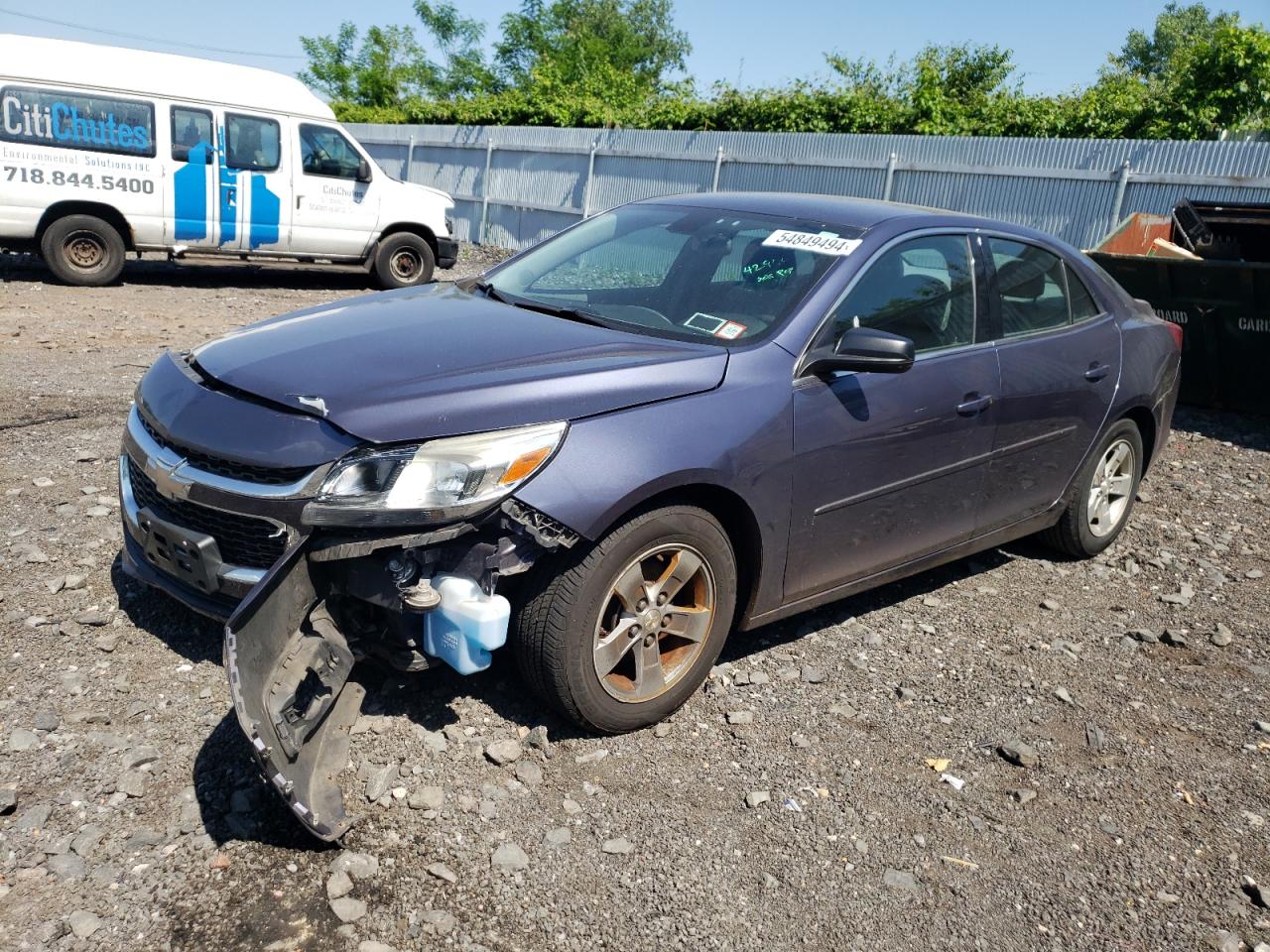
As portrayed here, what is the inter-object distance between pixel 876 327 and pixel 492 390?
1604 millimetres

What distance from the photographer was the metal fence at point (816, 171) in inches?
467

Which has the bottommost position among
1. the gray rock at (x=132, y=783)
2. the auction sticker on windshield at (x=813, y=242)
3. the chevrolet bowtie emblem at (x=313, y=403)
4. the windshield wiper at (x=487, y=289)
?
the gray rock at (x=132, y=783)

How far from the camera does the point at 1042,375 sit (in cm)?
482

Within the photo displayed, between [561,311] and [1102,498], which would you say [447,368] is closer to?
[561,311]

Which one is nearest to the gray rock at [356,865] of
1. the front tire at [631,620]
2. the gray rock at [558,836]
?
the gray rock at [558,836]

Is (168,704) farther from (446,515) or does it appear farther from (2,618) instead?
(446,515)

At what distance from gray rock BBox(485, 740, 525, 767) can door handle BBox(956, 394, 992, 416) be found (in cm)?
215

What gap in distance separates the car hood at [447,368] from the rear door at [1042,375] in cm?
158

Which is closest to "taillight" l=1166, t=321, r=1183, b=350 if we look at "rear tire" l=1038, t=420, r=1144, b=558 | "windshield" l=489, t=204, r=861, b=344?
"rear tire" l=1038, t=420, r=1144, b=558

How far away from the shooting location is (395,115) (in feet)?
101

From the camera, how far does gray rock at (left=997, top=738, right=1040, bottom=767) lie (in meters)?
3.78

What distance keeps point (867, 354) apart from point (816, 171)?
1252 centimetres

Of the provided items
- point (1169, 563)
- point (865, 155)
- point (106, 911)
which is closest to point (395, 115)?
point (865, 155)

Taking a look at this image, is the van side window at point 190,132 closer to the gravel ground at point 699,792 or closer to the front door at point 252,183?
the front door at point 252,183
